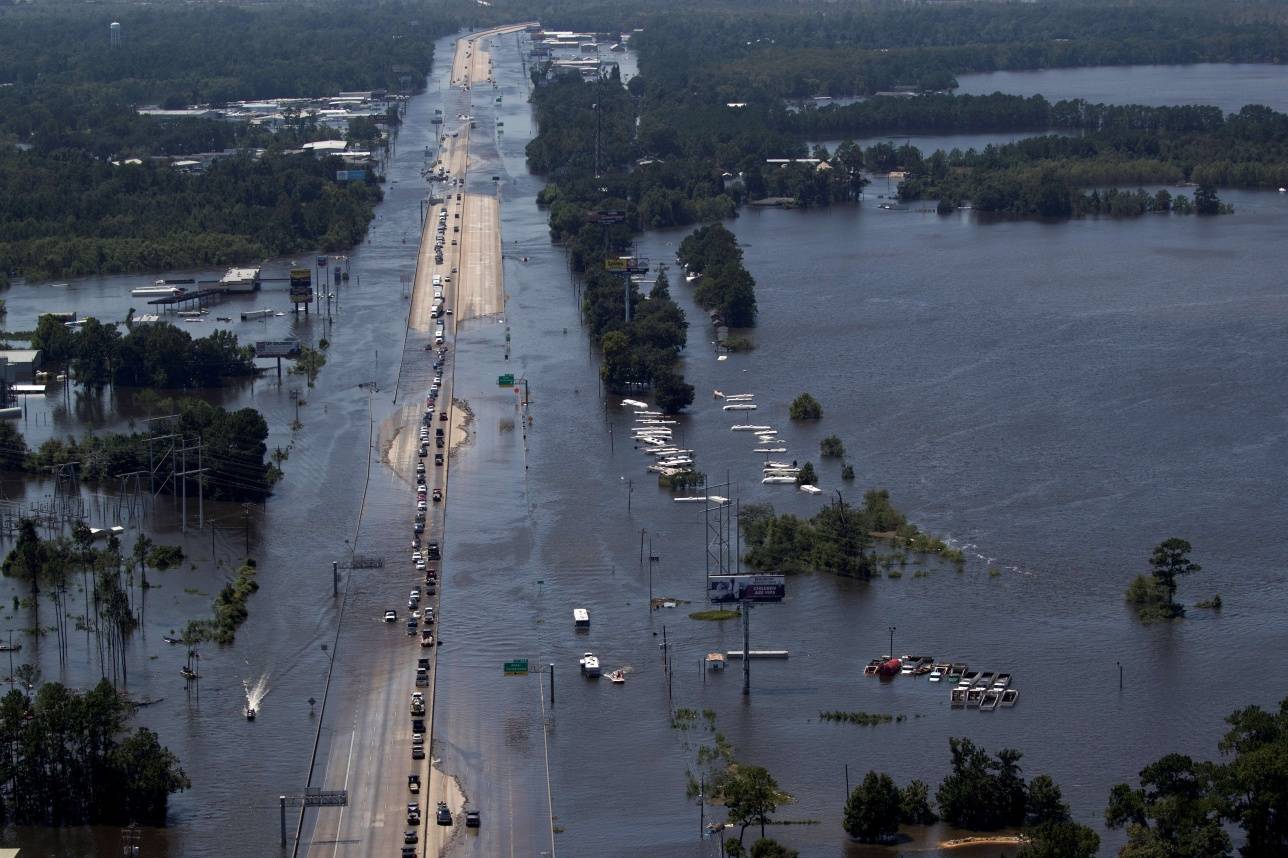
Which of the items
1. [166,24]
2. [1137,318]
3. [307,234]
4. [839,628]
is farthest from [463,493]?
[166,24]

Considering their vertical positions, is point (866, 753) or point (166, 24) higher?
point (166, 24)

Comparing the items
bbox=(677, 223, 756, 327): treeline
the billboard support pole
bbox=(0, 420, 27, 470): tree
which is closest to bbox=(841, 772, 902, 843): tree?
the billboard support pole

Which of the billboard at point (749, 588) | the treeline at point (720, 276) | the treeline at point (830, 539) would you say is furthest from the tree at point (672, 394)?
the billboard at point (749, 588)

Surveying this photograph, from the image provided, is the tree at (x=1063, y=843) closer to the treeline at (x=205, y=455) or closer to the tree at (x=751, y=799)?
the tree at (x=751, y=799)

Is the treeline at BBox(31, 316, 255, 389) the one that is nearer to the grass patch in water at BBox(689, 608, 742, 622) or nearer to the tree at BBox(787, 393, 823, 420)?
the tree at BBox(787, 393, 823, 420)

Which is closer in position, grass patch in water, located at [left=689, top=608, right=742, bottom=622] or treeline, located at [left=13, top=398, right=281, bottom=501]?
grass patch in water, located at [left=689, top=608, right=742, bottom=622]

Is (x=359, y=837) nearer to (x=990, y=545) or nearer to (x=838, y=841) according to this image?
(x=838, y=841)

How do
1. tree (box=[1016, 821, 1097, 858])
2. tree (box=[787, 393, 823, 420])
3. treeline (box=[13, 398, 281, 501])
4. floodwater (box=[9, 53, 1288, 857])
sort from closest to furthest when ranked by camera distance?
tree (box=[1016, 821, 1097, 858]) < floodwater (box=[9, 53, 1288, 857]) < treeline (box=[13, 398, 281, 501]) < tree (box=[787, 393, 823, 420])

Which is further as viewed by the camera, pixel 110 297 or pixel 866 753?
pixel 110 297
